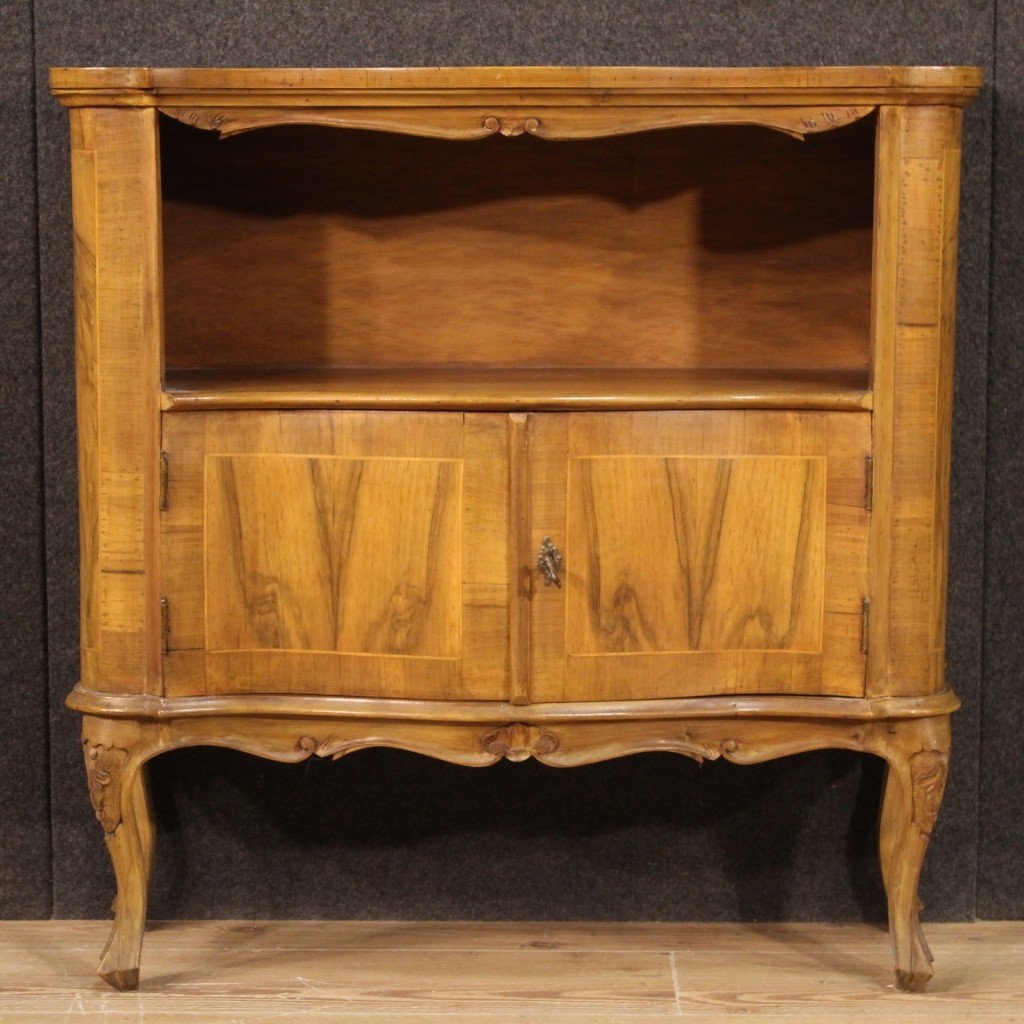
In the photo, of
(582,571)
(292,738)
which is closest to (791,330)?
(582,571)

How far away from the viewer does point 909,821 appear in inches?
84.3

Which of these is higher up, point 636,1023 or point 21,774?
point 21,774

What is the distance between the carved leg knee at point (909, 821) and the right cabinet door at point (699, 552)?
0.37ft

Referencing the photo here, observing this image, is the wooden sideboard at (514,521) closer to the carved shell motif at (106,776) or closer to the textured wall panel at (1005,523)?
the carved shell motif at (106,776)

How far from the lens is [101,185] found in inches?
78.7

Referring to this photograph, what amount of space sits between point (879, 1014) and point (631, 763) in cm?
53

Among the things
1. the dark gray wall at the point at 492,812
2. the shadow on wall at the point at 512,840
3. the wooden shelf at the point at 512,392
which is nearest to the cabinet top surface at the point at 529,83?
the wooden shelf at the point at 512,392

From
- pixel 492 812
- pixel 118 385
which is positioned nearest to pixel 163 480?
pixel 118 385

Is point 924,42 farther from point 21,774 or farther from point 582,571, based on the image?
point 21,774

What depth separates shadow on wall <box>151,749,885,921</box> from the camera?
8.25ft

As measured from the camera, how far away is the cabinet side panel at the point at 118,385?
1.99 m

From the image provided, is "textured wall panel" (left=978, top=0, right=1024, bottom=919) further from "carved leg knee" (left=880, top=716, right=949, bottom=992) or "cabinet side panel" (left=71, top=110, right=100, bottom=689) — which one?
"cabinet side panel" (left=71, top=110, right=100, bottom=689)

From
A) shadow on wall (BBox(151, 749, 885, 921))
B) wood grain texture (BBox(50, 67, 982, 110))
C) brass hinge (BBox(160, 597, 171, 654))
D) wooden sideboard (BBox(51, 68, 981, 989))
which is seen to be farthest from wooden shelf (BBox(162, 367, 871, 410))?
shadow on wall (BBox(151, 749, 885, 921))

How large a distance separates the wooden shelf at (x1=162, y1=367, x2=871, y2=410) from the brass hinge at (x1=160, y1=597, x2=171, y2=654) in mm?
249
